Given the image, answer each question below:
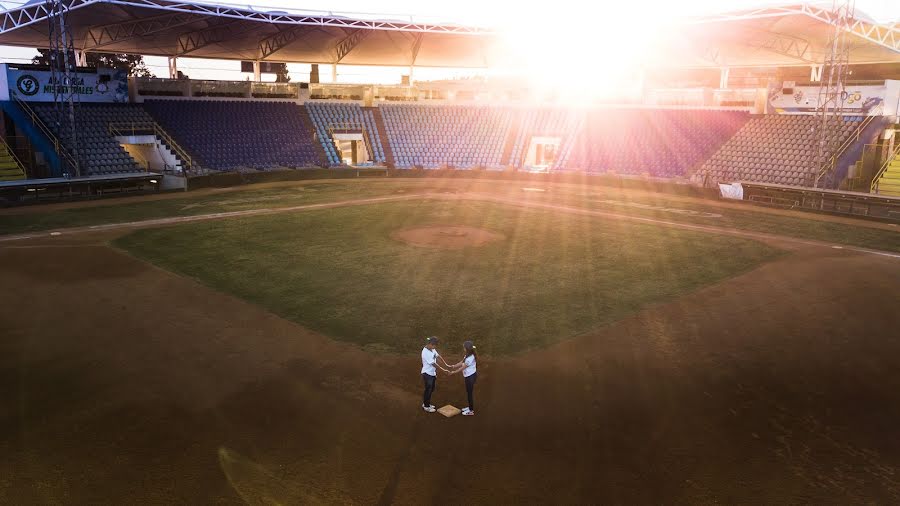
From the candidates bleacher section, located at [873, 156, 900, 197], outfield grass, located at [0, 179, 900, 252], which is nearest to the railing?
outfield grass, located at [0, 179, 900, 252]

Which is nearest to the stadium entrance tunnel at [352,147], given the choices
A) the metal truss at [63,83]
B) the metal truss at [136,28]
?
the metal truss at [136,28]

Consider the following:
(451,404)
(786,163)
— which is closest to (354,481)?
(451,404)

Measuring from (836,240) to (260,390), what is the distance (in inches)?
1094

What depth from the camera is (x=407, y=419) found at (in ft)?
37.1

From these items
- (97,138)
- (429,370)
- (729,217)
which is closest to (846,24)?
(729,217)

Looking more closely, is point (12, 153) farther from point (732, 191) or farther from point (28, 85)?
point (732, 191)

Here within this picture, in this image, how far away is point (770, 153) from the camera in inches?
1786

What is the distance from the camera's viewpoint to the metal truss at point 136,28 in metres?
47.9

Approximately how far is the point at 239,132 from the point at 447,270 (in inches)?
1513

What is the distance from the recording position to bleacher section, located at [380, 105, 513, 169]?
188 feet

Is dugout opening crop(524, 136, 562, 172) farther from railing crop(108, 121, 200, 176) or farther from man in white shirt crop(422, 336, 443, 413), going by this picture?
man in white shirt crop(422, 336, 443, 413)

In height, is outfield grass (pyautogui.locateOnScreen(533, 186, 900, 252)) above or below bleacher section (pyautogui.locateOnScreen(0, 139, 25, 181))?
below

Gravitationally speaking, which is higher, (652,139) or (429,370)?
(652,139)

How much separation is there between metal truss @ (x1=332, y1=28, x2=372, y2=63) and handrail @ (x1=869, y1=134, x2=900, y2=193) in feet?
145
